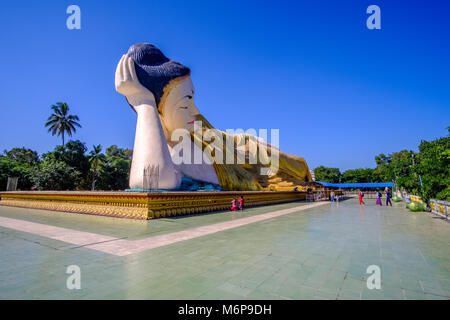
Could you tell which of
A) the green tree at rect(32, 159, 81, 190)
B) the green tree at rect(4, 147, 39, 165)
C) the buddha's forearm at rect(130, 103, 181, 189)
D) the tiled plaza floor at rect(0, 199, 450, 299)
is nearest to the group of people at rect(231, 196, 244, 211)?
the buddha's forearm at rect(130, 103, 181, 189)

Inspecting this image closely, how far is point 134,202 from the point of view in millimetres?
8406

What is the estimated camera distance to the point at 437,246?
448 centimetres

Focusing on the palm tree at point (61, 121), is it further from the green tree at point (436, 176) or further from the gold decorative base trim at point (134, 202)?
the green tree at point (436, 176)

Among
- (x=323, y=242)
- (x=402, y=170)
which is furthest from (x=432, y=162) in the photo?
(x=402, y=170)

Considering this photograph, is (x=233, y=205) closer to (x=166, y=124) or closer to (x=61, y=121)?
(x=166, y=124)

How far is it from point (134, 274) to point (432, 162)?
1314 centimetres

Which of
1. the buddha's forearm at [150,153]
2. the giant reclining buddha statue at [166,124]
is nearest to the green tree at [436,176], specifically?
the giant reclining buddha statue at [166,124]

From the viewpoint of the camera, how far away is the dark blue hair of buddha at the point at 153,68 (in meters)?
12.2

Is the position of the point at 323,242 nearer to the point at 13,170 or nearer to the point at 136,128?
the point at 136,128

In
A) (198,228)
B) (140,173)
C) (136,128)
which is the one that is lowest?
(198,228)

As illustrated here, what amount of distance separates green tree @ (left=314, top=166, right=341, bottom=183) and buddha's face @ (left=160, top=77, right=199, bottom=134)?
55385 millimetres

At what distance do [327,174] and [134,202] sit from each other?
62.5 meters

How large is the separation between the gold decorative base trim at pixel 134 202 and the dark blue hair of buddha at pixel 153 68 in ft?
A: 19.9

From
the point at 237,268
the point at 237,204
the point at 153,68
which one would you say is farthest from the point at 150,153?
the point at 237,268
